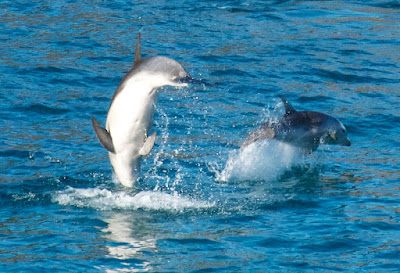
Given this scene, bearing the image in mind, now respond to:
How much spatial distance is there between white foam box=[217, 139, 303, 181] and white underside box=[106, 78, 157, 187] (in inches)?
74.3

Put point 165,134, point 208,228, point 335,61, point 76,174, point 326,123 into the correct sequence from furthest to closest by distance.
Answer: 1. point 335,61
2. point 165,134
3. point 326,123
4. point 76,174
5. point 208,228

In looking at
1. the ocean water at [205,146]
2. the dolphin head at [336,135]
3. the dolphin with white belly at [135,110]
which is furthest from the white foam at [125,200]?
the dolphin head at [336,135]

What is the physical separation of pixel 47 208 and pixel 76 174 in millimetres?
1420

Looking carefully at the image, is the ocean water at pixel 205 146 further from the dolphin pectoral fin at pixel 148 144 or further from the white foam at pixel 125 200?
the dolphin pectoral fin at pixel 148 144

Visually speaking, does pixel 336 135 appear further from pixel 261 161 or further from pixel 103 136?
pixel 103 136

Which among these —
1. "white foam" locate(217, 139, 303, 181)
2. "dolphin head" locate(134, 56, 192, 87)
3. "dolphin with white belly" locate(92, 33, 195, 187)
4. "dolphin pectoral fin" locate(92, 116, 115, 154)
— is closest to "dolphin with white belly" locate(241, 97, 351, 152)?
"white foam" locate(217, 139, 303, 181)

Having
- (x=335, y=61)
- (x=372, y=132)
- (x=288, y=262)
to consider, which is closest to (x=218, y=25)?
(x=335, y=61)

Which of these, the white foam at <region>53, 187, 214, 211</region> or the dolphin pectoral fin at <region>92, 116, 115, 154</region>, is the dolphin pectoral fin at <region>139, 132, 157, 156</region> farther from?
the white foam at <region>53, 187, 214, 211</region>

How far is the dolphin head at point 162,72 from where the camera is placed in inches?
359

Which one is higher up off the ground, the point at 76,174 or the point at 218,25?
the point at 218,25

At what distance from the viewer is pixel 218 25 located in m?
21.2

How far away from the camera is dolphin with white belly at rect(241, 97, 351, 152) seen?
41.2 ft

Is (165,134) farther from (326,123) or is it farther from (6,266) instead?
(6,266)

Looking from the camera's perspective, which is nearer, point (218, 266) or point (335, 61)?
point (218, 266)
